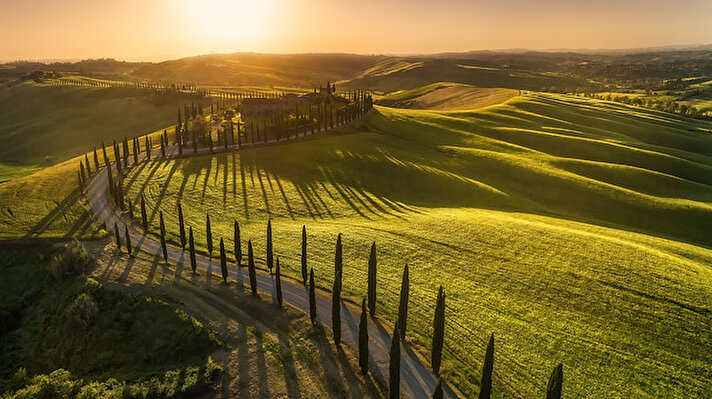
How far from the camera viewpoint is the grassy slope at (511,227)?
34812mm

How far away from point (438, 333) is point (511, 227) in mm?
30089

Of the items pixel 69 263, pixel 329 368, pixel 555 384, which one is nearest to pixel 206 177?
pixel 69 263

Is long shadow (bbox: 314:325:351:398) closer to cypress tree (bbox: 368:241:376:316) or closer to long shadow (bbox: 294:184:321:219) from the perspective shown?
cypress tree (bbox: 368:241:376:316)

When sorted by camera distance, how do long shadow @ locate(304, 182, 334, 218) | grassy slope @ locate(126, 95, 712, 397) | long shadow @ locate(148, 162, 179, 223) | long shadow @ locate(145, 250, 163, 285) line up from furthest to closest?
1. long shadow @ locate(304, 182, 334, 218)
2. long shadow @ locate(148, 162, 179, 223)
3. long shadow @ locate(145, 250, 163, 285)
4. grassy slope @ locate(126, 95, 712, 397)

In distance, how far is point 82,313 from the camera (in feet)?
130

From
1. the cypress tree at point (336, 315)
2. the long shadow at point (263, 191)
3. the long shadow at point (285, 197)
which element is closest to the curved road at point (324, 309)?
the cypress tree at point (336, 315)

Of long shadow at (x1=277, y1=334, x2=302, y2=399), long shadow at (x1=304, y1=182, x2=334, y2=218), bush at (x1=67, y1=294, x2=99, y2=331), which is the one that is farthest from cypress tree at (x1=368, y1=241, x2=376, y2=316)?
long shadow at (x1=304, y1=182, x2=334, y2=218)

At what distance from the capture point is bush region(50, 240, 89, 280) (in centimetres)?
4662

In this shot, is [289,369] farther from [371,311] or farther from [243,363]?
[371,311]

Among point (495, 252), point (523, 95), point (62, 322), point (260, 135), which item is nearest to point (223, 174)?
point (260, 135)

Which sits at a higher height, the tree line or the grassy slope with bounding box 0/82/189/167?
the grassy slope with bounding box 0/82/189/167

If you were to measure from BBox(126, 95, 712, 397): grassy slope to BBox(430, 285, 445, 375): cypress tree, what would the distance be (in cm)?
172

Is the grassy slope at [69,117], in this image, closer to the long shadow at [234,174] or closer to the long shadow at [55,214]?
the long shadow at [234,174]

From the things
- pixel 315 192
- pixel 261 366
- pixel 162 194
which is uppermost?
pixel 162 194
